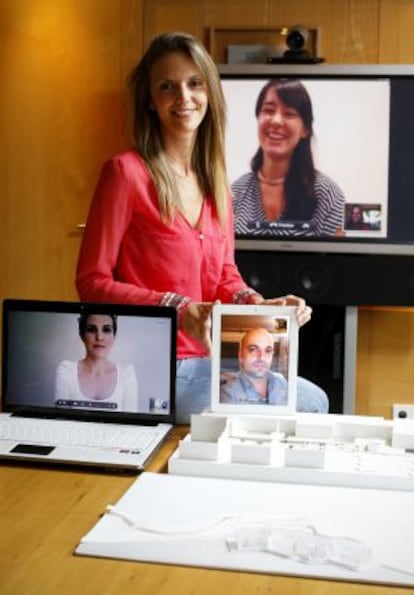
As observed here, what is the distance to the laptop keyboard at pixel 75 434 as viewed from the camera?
1793 millimetres

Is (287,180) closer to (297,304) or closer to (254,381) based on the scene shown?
(297,304)

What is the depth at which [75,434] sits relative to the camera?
1.85 meters

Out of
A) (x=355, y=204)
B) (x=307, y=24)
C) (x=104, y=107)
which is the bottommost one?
(x=355, y=204)

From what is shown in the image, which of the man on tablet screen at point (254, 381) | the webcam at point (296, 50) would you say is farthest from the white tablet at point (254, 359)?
the webcam at point (296, 50)

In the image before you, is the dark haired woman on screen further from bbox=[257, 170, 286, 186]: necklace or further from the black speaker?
the black speaker

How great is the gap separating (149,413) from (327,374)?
1909 mm

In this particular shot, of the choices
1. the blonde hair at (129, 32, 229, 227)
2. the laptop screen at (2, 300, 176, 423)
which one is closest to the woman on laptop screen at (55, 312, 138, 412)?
the laptop screen at (2, 300, 176, 423)

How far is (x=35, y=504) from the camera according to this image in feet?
5.00

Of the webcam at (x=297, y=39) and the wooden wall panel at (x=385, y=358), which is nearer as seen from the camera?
the webcam at (x=297, y=39)

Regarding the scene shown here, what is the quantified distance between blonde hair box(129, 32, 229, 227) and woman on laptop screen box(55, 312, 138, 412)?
573 mm

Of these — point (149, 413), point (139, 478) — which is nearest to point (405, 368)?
point (149, 413)

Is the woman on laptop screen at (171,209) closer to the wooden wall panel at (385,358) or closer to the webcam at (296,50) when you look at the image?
the webcam at (296,50)

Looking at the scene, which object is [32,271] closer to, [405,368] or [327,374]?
[327,374]

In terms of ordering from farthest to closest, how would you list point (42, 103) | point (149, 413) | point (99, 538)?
point (42, 103), point (149, 413), point (99, 538)
